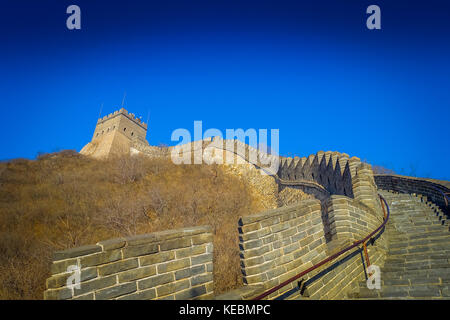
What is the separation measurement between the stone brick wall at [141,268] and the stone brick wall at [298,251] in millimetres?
471

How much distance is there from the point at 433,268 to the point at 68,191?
16.0 meters

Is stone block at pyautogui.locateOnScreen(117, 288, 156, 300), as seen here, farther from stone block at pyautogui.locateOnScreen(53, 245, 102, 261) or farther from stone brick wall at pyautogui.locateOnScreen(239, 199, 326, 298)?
stone brick wall at pyautogui.locateOnScreen(239, 199, 326, 298)

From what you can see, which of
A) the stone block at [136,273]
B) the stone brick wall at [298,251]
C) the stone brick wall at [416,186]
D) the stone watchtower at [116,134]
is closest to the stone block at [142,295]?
the stone block at [136,273]

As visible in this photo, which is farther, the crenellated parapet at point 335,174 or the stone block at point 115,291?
the crenellated parapet at point 335,174

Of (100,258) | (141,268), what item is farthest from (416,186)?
(100,258)

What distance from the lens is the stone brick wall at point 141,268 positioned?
2.08 meters

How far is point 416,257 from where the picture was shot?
17.5 feet

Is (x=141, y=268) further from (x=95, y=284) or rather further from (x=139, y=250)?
(x=95, y=284)

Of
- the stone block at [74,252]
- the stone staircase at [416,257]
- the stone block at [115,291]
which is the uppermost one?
the stone block at [74,252]

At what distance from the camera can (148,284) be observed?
2414 millimetres

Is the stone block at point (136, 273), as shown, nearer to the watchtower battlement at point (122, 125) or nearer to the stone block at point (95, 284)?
the stone block at point (95, 284)

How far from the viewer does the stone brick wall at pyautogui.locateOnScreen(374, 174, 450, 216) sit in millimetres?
9150

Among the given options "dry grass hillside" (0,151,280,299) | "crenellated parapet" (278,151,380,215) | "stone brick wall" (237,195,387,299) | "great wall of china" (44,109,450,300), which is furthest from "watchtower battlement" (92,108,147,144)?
"stone brick wall" (237,195,387,299)
